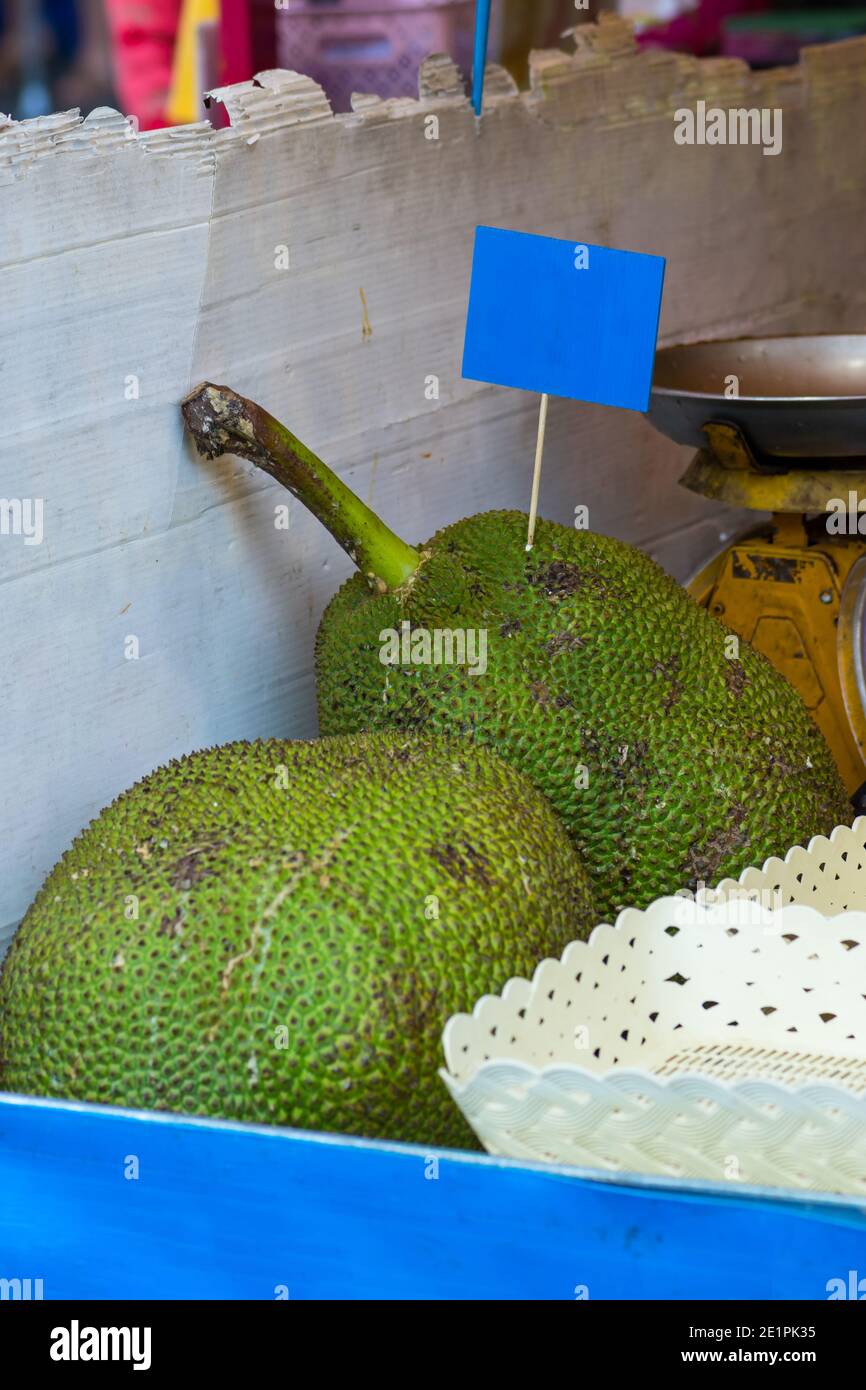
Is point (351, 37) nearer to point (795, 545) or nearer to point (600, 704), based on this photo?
point (795, 545)

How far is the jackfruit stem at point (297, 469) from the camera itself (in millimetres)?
1310

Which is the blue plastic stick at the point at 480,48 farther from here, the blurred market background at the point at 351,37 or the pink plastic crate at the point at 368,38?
the pink plastic crate at the point at 368,38

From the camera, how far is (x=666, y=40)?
3.76 m

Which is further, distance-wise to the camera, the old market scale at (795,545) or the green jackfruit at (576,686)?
the old market scale at (795,545)

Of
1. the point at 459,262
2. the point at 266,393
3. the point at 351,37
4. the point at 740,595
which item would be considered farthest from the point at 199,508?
the point at 351,37

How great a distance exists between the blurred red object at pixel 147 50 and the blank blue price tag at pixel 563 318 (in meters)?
2.11

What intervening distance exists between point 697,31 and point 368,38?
1.24m

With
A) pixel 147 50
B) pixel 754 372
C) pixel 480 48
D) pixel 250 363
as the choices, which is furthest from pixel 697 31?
pixel 250 363

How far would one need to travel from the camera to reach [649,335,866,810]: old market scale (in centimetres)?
158

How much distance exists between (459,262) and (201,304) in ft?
1.29

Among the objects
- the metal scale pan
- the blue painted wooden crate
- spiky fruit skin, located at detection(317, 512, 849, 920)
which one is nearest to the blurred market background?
the metal scale pan

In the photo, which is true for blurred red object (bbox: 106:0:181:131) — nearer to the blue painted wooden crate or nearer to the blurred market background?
the blurred market background

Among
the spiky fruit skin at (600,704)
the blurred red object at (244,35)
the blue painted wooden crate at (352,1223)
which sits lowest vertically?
the blue painted wooden crate at (352,1223)

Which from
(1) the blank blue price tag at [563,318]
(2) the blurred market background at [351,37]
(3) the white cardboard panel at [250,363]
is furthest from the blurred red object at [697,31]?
(1) the blank blue price tag at [563,318]
